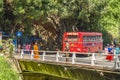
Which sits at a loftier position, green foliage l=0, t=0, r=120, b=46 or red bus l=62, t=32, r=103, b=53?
green foliage l=0, t=0, r=120, b=46

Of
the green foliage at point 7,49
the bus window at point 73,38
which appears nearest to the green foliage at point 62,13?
the bus window at point 73,38

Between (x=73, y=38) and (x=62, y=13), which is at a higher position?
(x=62, y=13)

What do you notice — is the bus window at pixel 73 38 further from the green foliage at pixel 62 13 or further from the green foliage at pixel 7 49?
the green foliage at pixel 7 49

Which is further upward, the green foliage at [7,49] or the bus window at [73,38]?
the bus window at [73,38]

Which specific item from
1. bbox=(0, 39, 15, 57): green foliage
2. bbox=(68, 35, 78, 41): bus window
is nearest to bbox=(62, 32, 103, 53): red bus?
bbox=(68, 35, 78, 41): bus window

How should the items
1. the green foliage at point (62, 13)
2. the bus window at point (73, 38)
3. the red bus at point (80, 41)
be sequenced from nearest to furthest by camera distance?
the red bus at point (80, 41)
the bus window at point (73, 38)
the green foliage at point (62, 13)

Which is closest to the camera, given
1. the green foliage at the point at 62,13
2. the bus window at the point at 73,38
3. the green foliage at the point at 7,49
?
the green foliage at the point at 7,49

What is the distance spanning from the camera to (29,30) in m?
46.0

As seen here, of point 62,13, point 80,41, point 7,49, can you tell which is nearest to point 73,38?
point 80,41

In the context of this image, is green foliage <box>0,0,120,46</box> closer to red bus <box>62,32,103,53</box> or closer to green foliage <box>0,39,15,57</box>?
red bus <box>62,32,103,53</box>

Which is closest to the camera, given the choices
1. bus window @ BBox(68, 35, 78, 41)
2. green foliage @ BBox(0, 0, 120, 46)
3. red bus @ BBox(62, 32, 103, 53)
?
red bus @ BBox(62, 32, 103, 53)

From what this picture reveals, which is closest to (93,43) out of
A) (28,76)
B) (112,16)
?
(28,76)

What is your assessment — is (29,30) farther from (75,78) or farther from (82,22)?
(75,78)

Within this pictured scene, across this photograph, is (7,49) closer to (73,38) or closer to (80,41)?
(73,38)
